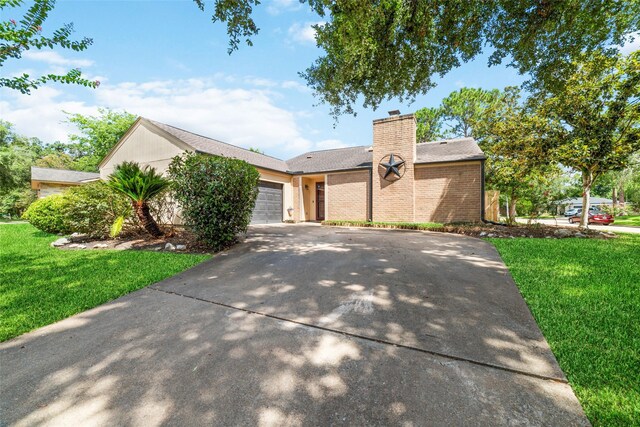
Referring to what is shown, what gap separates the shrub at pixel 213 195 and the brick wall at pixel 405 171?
863 cm

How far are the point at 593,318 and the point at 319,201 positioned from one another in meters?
15.4

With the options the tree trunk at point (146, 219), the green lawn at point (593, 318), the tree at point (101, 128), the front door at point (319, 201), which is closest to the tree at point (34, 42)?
the tree trunk at point (146, 219)

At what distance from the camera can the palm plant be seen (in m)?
7.20

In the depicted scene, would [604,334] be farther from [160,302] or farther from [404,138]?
[404,138]

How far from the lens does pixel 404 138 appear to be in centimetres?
1313

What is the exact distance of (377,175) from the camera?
13.8 meters

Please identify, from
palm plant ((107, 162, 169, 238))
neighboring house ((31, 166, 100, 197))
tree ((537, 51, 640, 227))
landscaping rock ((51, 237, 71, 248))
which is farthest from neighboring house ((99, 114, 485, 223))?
neighboring house ((31, 166, 100, 197))

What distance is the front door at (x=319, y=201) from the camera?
1755cm

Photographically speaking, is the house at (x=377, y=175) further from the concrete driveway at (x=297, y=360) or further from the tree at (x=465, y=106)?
the tree at (x=465, y=106)

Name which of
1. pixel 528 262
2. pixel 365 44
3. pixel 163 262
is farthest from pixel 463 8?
pixel 163 262

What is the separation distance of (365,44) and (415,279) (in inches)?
217

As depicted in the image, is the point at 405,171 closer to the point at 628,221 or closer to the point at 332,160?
the point at 332,160

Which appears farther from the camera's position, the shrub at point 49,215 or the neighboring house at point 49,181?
the neighboring house at point 49,181

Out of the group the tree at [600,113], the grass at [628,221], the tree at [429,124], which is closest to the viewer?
the tree at [600,113]
